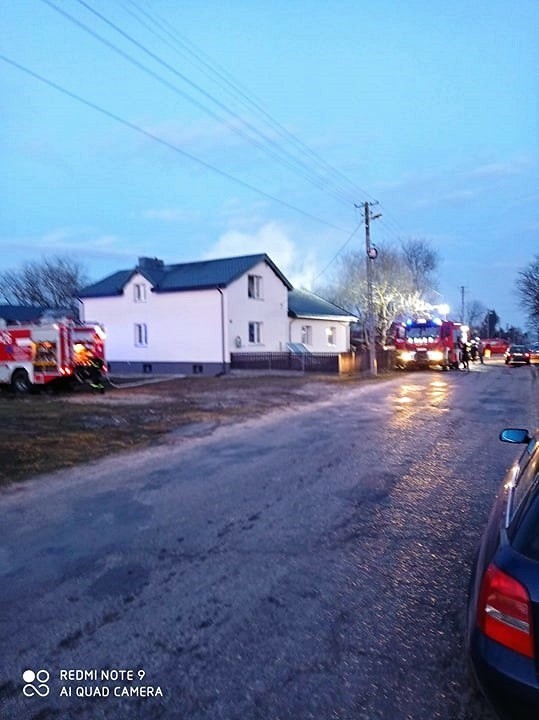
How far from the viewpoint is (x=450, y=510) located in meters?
5.85

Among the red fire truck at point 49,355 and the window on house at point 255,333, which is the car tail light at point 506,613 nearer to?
the red fire truck at point 49,355

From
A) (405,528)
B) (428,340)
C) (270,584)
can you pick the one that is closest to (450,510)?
(405,528)

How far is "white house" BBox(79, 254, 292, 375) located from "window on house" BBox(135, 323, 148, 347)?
0.19 feet

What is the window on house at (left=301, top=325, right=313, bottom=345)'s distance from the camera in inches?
1448

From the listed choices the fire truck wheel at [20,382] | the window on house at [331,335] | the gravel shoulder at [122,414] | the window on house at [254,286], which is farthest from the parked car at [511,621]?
the window on house at [331,335]

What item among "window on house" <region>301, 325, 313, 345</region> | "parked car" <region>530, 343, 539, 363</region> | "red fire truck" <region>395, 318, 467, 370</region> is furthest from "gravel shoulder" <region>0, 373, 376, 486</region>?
"parked car" <region>530, 343, 539, 363</region>

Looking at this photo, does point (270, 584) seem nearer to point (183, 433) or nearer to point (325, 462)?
point (325, 462)

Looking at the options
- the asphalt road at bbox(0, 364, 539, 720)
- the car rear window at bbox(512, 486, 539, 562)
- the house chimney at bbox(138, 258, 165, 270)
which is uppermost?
the house chimney at bbox(138, 258, 165, 270)

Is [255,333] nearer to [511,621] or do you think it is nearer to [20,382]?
[20,382]

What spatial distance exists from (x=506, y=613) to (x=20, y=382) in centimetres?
2085

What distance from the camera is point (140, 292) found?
32562mm

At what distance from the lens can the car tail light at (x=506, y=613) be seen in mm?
2184

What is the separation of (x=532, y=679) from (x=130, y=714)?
6.23 feet

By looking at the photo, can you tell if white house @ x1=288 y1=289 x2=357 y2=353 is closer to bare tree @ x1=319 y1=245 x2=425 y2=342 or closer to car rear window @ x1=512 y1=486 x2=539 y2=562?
bare tree @ x1=319 y1=245 x2=425 y2=342
